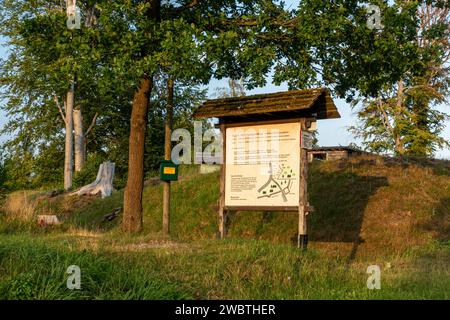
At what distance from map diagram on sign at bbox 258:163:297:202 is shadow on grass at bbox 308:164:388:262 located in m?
3.83

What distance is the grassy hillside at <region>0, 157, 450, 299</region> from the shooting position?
7387mm

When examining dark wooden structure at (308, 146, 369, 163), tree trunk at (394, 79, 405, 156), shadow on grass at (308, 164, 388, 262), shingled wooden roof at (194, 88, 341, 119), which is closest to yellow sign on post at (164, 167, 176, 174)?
shingled wooden roof at (194, 88, 341, 119)

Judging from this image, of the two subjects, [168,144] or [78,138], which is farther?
[78,138]

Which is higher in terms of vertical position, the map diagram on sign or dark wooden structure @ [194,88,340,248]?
dark wooden structure @ [194,88,340,248]

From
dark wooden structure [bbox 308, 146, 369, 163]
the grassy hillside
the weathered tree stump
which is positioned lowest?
the grassy hillside

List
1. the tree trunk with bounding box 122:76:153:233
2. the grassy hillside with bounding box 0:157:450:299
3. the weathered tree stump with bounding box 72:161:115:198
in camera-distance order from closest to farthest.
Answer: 1. the grassy hillside with bounding box 0:157:450:299
2. the tree trunk with bounding box 122:76:153:233
3. the weathered tree stump with bounding box 72:161:115:198

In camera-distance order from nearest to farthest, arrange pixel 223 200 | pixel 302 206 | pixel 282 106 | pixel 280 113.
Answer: pixel 302 206
pixel 282 106
pixel 280 113
pixel 223 200

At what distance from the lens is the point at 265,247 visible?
1038cm

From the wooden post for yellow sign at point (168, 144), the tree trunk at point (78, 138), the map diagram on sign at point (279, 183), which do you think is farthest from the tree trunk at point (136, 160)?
the tree trunk at point (78, 138)

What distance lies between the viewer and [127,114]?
42688 mm

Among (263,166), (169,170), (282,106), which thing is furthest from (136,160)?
(282,106)

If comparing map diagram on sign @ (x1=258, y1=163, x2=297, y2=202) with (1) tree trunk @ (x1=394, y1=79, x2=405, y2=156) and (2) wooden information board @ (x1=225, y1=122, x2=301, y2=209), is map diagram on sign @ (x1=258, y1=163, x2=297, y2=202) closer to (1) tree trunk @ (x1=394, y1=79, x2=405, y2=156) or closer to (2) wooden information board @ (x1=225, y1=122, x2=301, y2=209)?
(2) wooden information board @ (x1=225, y1=122, x2=301, y2=209)

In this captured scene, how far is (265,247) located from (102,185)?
20.7 m

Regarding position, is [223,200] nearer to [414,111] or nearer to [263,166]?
[263,166]
